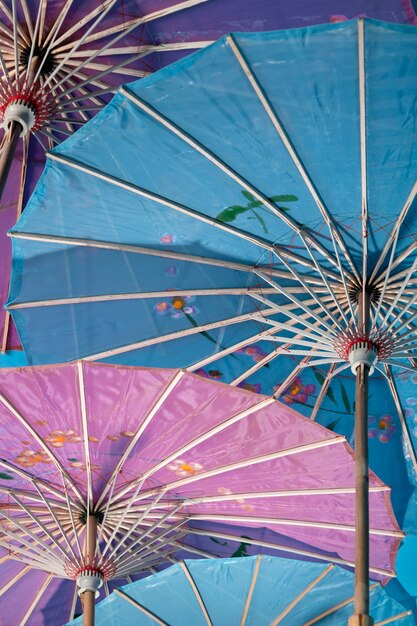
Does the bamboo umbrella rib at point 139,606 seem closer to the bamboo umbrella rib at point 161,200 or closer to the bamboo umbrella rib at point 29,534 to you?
the bamboo umbrella rib at point 29,534

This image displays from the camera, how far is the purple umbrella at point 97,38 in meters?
13.9

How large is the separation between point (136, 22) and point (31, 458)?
498 centimetres

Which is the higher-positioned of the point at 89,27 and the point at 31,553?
the point at 89,27

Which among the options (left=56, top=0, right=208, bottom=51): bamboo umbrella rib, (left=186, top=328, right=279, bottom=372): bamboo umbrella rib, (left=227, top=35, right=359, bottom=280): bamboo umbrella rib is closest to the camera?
(left=227, top=35, right=359, bottom=280): bamboo umbrella rib

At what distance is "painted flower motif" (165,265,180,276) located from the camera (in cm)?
1508

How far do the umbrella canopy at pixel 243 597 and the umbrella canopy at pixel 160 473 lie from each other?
282 mm

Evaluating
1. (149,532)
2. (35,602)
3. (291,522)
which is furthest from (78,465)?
(35,602)

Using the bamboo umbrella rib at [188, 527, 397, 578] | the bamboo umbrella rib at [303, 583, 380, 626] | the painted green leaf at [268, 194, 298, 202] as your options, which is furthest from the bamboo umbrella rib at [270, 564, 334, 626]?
the painted green leaf at [268, 194, 298, 202]

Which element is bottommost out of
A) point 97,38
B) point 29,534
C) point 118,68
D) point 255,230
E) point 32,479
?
point 29,534

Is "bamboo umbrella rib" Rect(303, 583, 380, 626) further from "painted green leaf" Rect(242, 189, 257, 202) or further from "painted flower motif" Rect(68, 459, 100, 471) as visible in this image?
"painted green leaf" Rect(242, 189, 257, 202)

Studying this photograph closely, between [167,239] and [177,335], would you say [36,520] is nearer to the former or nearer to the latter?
[177,335]

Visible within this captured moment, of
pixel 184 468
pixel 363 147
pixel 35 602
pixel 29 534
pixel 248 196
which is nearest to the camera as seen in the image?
pixel 363 147

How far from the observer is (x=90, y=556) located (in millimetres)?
14773

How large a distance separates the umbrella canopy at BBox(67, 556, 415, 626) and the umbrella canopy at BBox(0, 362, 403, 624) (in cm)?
28
